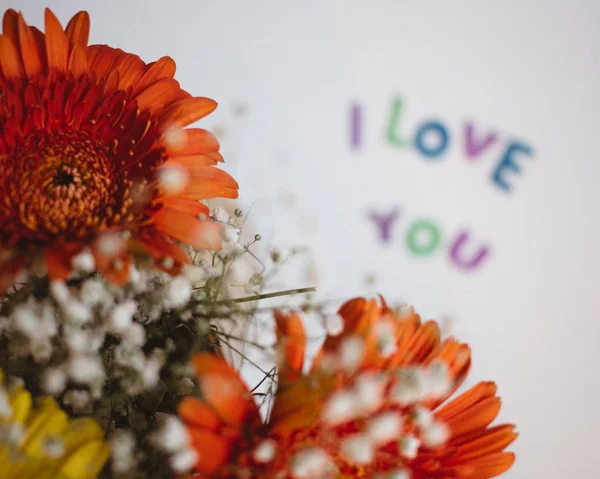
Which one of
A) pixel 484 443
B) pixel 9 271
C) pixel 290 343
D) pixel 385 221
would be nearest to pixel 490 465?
pixel 484 443

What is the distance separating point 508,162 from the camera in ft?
2.51

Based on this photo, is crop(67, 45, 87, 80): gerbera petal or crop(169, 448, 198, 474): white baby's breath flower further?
crop(67, 45, 87, 80): gerbera petal

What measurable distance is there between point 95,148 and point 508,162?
58cm

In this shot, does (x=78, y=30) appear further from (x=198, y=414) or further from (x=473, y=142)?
(x=473, y=142)

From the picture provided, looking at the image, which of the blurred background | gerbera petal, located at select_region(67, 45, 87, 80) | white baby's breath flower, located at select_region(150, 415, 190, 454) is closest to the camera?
white baby's breath flower, located at select_region(150, 415, 190, 454)

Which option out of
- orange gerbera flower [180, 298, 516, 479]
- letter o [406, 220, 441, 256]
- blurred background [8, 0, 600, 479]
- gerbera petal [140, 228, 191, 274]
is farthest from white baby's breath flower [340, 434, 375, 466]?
letter o [406, 220, 441, 256]

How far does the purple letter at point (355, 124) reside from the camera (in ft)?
2.43

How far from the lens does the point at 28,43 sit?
0.30 meters

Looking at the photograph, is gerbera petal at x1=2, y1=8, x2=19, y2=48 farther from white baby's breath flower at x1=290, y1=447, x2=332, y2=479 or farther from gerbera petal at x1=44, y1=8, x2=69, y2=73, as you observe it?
white baby's breath flower at x1=290, y1=447, x2=332, y2=479

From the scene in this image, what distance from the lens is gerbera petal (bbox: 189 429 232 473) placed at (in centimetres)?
21

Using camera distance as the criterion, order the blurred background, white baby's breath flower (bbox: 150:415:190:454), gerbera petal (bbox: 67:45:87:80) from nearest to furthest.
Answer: white baby's breath flower (bbox: 150:415:190:454) → gerbera petal (bbox: 67:45:87:80) → the blurred background

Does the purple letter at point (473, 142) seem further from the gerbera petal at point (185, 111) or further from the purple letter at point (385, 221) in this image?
the gerbera petal at point (185, 111)

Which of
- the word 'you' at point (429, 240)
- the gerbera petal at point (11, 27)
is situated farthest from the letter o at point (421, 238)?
the gerbera petal at point (11, 27)

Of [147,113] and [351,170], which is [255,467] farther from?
[351,170]
